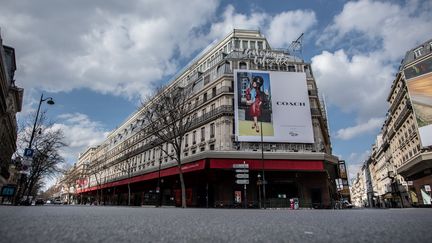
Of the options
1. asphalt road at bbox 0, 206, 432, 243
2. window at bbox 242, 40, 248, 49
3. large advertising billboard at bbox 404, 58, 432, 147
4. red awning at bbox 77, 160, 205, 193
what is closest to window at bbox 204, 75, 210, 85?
window at bbox 242, 40, 248, 49

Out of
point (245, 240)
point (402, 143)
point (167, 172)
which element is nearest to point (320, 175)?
point (167, 172)

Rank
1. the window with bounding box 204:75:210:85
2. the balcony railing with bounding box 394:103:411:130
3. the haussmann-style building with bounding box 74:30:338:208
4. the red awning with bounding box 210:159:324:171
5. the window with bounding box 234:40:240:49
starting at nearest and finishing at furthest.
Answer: the red awning with bounding box 210:159:324:171, the haussmann-style building with bounding box 74:30:338:208, the window with bounding box 204:75:210:85, the balcony railing with bounding box 394:103:411:130, the window with bounding box 234:40:240:49

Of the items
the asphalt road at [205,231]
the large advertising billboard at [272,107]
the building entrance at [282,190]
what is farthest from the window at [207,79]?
the asphalt road at [205,231]

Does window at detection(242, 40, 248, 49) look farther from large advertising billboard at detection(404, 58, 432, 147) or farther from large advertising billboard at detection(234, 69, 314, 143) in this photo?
large advertising billboard at detection(404, 58, 432, 147)

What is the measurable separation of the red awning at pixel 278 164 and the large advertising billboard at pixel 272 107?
388cm

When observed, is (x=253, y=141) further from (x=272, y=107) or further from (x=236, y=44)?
(x=236, y=44)

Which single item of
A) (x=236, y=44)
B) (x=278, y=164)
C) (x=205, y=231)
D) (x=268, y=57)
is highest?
(x=236, y=44)

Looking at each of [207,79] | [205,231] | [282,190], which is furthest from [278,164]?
[205,231]

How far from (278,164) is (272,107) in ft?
26.6

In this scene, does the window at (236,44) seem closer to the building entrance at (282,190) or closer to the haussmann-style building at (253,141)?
the haussmann-style building at (253,141)

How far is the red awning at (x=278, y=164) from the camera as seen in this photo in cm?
2888

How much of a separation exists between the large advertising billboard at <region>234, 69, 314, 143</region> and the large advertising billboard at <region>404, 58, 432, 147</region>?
47.9 ft

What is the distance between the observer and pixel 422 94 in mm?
36438

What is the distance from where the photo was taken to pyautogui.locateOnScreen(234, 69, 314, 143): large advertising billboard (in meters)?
33.1
